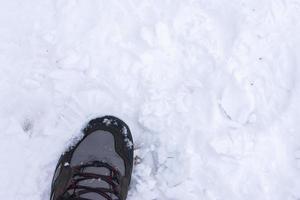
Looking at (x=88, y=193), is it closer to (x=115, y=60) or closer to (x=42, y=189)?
(x=42, y=189)

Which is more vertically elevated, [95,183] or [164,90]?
[164,90]

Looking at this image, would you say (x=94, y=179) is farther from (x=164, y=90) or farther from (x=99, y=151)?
(x=164, y=90)

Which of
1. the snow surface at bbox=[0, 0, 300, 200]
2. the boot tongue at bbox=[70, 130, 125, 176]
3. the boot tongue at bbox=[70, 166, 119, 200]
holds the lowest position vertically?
the boot tongue at bbox=[70, 166, 119, 200]

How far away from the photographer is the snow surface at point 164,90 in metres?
1.71

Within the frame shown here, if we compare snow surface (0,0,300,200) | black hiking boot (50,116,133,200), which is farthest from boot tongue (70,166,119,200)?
snow surface (0,0,300,200)

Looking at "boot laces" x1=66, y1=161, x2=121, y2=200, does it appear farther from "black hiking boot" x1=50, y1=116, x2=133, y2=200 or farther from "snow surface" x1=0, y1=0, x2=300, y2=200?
"snow surface" x1=0, y1=0, x2=300, y2=200

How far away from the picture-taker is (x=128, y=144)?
5.73ft

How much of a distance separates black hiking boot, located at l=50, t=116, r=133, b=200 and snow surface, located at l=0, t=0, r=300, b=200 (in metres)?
0.06

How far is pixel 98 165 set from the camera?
1721 millimetres

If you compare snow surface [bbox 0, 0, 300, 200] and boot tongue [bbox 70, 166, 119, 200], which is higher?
snow surface [bbox 0, 0, 300, 200]

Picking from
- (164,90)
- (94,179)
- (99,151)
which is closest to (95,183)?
(94,179)

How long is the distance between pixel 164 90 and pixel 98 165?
0.44 metres

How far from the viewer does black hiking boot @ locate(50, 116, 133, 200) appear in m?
1.68

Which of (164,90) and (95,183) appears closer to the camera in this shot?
(95,183)
